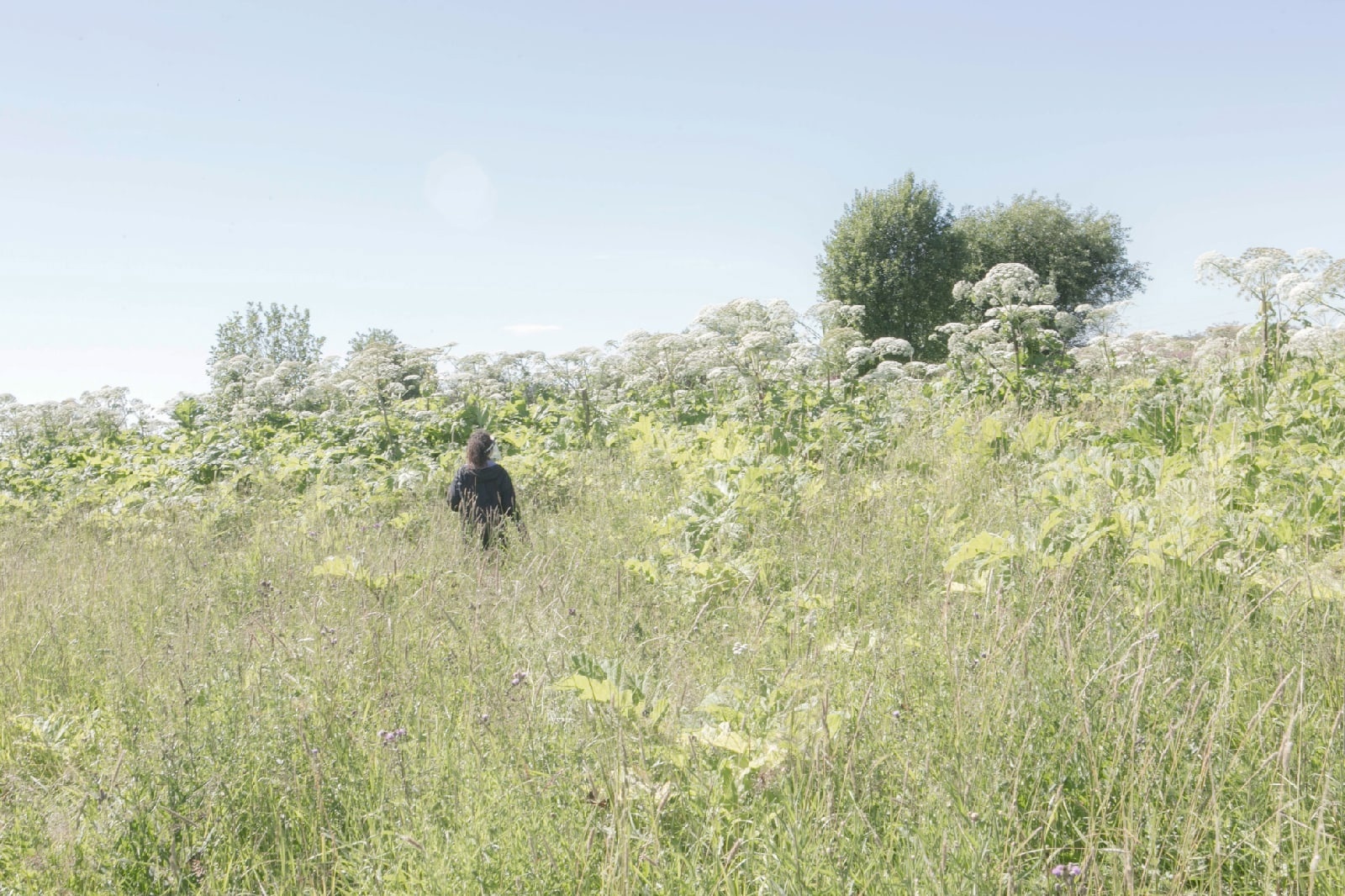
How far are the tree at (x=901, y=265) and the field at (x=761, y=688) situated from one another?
3438 centimetres

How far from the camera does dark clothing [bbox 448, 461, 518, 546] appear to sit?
671cm

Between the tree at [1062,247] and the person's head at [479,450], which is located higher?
the tree at [1062,247]

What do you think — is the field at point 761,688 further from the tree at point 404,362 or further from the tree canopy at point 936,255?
the tree canopy at point 936,255

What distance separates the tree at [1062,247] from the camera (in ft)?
142

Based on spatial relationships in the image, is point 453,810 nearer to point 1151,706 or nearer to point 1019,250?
point 1151,706

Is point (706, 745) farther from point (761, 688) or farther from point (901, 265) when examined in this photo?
point (901, 265)

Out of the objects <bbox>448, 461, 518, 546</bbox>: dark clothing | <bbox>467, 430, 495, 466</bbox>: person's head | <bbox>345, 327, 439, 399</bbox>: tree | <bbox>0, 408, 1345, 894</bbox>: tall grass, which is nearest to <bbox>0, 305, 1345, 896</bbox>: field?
<bbox>0, 408, 1345, 894</bbox>: tall grass

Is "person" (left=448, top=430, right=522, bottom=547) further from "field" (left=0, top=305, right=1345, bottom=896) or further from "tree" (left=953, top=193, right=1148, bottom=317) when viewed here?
"tree" (left=953, top=193, right=1148, bottom=317)

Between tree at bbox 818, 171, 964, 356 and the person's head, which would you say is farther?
tree at bbox 818, 171, 964, 356

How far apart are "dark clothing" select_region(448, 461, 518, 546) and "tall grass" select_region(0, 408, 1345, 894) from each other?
7.47ft

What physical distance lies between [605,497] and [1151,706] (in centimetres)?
552

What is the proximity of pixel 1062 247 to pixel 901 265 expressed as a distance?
32.8ft

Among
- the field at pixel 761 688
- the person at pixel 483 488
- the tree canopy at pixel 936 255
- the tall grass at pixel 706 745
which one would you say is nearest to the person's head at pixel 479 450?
the person at pixel 483 488

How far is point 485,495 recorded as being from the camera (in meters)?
6.88
